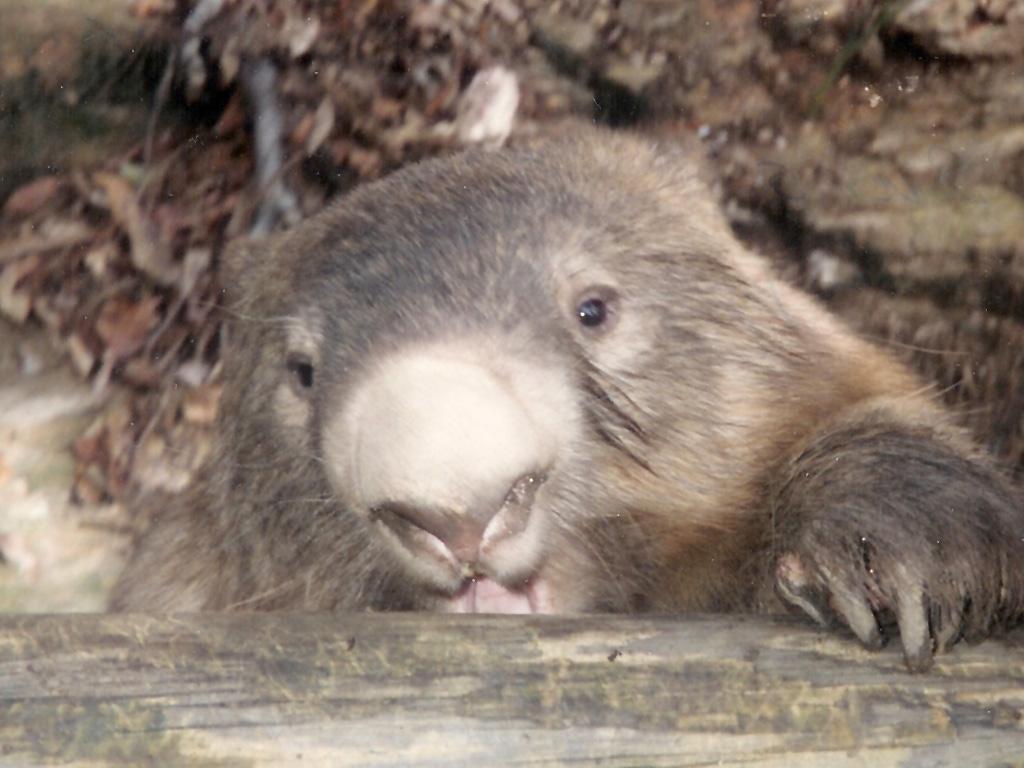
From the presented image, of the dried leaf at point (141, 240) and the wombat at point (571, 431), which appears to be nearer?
the wombat at point (571, 431)

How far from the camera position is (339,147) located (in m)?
4.05

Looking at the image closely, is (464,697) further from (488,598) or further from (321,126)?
(321,126)

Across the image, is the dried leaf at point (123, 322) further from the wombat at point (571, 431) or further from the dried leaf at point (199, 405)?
the wombat at point (571, 431)

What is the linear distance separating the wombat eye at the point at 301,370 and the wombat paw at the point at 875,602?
95cm

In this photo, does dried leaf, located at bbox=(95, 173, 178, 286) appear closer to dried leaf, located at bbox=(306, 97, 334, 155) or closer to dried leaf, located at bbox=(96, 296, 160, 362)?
dried leaf, located at bbox=(96, 296, 160, 362)

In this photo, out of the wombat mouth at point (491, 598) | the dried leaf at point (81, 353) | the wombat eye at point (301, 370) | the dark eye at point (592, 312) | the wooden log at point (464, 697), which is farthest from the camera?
the dried leaf at point (81, 353)

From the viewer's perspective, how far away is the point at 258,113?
13.6 feet

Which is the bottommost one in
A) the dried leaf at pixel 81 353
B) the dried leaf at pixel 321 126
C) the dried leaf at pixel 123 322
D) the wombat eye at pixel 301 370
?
the dried leaf at pixel 81 353

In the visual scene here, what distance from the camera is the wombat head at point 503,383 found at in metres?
2.11

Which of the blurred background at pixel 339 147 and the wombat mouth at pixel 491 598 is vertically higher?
the wombat mouth at pixel 491 598

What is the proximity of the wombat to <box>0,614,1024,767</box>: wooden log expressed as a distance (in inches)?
5.4

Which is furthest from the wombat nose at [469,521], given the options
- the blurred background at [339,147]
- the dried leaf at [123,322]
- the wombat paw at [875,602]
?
the dried leaf at [123,322]

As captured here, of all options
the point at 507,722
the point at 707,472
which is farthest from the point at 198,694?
the point at 707,472

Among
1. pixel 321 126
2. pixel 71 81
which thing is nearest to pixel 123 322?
pixel 71 81
